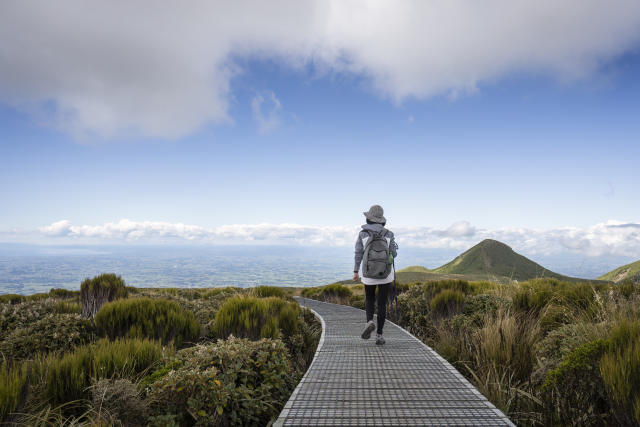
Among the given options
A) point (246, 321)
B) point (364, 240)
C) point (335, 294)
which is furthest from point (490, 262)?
point (246, 321)

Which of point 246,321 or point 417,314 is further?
point 417,314

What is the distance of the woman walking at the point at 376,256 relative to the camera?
5.74m

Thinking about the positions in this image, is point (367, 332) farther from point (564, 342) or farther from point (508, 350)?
point (564, 342)

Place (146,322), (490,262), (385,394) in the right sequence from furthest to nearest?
1. (490,262)
2. (146,322)
3. (385,394)

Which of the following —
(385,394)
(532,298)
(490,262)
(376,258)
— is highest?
(376,258)

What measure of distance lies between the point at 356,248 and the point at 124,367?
3.82 meters

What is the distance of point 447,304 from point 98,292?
922cm

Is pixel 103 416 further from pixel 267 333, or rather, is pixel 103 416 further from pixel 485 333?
pixel 485 333

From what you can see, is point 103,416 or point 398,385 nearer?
point 103,416

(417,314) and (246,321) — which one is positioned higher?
(246,321)

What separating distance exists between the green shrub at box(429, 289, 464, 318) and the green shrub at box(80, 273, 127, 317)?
8.33m

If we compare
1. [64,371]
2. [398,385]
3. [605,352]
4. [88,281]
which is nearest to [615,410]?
[605,352]

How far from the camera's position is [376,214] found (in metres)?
6.09

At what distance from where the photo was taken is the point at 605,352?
296 cm
